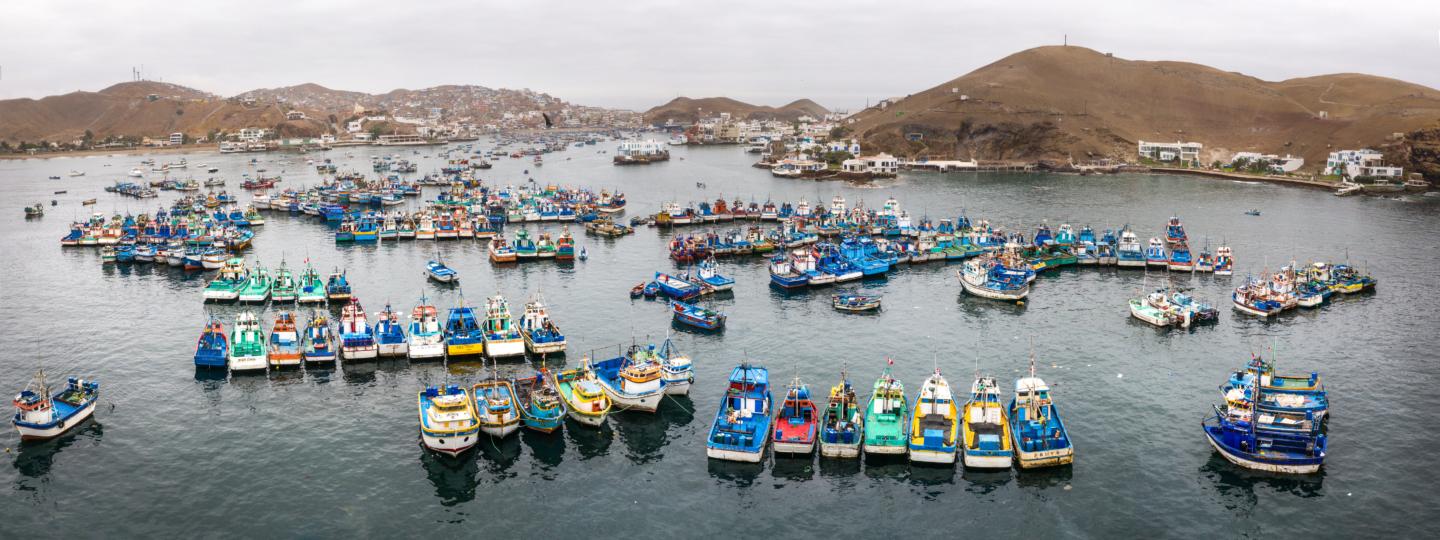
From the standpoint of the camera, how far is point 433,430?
130 feet

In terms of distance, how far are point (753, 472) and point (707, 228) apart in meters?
73.2

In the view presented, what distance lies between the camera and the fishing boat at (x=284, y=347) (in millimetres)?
51294

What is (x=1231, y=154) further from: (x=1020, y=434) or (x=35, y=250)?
(x=35, y=250)

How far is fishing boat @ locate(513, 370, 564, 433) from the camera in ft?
Result: 137

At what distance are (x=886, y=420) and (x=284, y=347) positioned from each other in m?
34.7

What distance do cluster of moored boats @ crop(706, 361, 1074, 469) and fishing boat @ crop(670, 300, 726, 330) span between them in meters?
18.0

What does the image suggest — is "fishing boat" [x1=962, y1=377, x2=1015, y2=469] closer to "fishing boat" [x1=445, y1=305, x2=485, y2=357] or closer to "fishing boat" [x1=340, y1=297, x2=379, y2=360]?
"fishing boat" [x1=445, y1=305, x2=485, y2=357]

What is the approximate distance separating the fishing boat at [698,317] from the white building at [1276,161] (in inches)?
6146

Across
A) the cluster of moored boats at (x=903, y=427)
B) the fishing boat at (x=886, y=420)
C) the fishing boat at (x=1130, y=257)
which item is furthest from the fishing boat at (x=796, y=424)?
the fishing boat at (x=1130, y=257)

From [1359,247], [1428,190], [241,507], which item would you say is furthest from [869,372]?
[1428,190]

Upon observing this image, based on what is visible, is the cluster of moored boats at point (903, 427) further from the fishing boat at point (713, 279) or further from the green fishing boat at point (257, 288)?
the green fishing boat at point (257, 288)

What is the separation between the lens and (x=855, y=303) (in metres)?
67.1

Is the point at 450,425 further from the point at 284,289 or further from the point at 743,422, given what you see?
the point at 284,289

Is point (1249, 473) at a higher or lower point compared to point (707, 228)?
lower
